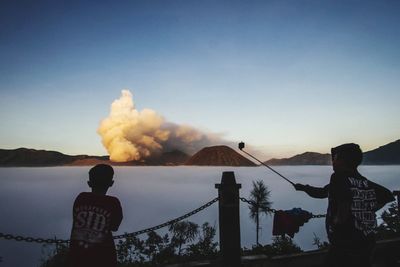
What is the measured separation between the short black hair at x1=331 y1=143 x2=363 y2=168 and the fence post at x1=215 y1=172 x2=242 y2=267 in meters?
1.84

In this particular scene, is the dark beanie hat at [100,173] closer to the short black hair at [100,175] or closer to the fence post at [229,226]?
the short black hair at [100,175]

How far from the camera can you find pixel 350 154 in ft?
10.4

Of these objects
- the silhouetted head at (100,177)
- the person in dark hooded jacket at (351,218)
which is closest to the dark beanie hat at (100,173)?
the silhouetted head at (100,177)

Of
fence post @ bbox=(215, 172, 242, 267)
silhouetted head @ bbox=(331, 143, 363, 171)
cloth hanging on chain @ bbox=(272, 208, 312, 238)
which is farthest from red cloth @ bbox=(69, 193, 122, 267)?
silhouetted head @ bbox=(331, 143, 363, 171)

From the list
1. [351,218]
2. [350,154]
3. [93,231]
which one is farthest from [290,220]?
[93,231]

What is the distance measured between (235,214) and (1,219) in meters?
184

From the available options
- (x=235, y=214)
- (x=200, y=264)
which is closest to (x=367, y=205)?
(x=235, y=214)

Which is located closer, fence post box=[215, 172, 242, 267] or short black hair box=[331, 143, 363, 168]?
short black hair box=[331, 143, 363, 168]

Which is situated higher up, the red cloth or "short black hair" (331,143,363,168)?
"short black hair" (331,143,363,168)

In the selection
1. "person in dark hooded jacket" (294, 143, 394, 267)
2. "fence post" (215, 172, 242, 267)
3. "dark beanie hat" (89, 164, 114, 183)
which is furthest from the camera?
"fence post" (215, 172, 242, 267)

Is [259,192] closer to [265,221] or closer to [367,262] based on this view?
[367,262]

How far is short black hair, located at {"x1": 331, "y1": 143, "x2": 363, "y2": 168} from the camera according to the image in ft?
10.3

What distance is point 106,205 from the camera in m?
3.28

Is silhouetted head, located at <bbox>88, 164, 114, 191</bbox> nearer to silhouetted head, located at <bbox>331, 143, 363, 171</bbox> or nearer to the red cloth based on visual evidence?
the red cloth
